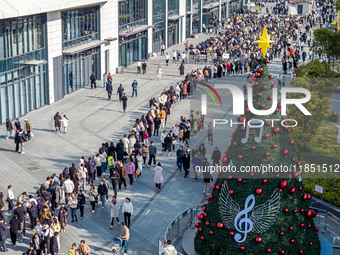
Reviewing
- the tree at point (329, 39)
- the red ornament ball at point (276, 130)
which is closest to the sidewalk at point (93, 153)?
the red ornament ball at point (276, 130)

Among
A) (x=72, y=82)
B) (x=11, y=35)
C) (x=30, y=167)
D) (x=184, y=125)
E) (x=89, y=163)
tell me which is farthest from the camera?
(x=72, y=82)

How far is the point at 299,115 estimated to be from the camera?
93.8 ft

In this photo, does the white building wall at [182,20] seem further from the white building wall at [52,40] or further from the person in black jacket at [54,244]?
the person in black jacket at [54,244]

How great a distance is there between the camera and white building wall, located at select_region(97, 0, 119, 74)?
4662 centimetres

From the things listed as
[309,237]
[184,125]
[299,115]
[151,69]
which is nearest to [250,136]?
[309,237]

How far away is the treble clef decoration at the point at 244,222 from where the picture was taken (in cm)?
1675

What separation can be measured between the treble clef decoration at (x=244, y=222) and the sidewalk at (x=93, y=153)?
412 cm

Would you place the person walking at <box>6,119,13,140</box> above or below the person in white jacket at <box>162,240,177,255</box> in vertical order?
above

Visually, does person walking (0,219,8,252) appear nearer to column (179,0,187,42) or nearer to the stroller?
the stroller

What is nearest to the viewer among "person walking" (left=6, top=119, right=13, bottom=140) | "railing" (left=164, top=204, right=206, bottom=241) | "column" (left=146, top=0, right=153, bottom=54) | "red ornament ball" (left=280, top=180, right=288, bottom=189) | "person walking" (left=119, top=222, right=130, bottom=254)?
"red ornament ball" (left=280, top=180, right=288, bottom=189)

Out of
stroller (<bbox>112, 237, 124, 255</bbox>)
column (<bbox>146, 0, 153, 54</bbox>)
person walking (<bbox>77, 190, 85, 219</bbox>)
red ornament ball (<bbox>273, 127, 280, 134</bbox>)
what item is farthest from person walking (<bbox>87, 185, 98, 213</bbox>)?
column (<bbox>146, 0, 153, 54</bbox>)

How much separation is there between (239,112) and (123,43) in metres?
35.5

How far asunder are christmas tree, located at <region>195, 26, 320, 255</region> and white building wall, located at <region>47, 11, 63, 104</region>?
77.4 ft

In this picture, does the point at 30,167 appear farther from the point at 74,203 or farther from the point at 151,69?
the point at 151,69
